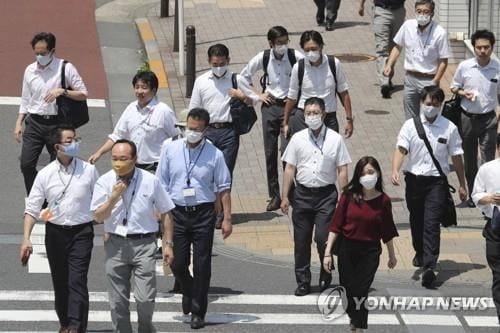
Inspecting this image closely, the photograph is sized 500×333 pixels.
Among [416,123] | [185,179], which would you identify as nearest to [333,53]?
[416,123]

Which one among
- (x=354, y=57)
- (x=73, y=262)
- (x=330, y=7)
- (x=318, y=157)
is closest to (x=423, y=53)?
(x=318, y=157)

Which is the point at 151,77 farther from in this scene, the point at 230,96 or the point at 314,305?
Result: the point at 314,305

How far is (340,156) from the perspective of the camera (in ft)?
44.4

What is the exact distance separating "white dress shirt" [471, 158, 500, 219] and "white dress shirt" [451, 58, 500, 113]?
3803 mm

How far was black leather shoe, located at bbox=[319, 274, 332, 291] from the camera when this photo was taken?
45.5ft

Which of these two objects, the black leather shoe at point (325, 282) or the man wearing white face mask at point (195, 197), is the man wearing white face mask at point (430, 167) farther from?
the man wearing white face mask at point (195, 197)

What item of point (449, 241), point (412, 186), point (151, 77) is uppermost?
point (151, 77)

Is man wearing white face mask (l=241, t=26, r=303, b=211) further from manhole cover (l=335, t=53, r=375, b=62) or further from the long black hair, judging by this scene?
manhole cover (l=335, t=53, r=375, b=62)

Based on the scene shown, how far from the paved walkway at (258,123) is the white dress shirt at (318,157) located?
1.63m

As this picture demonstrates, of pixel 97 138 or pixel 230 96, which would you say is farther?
pixel 97 138

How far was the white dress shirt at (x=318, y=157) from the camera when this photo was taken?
1354 cm

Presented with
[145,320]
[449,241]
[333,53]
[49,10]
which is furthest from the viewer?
[49,10]

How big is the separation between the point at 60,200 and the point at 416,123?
12.8 feet

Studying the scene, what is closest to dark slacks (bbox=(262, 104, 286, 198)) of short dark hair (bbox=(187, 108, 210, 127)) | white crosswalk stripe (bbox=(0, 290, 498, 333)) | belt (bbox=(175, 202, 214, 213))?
white crosswalk stripe (bbox=(0, 290, 498, 333))
